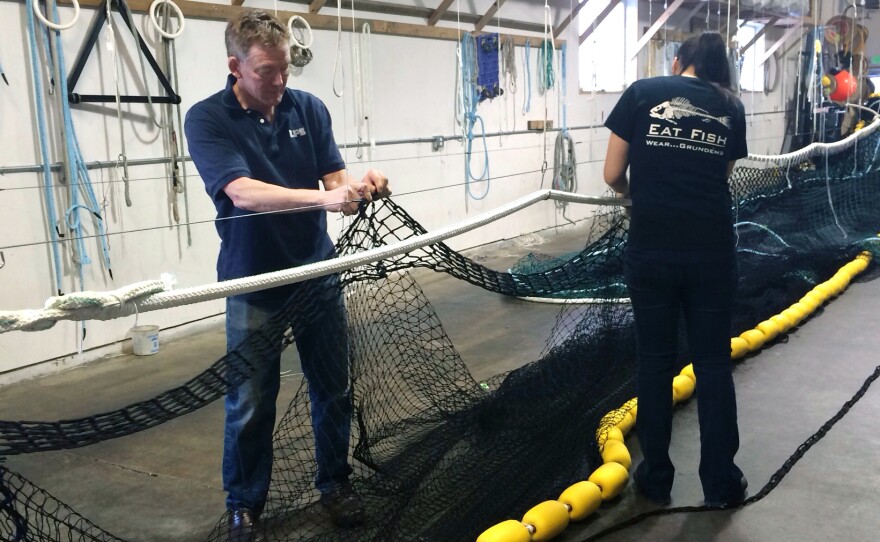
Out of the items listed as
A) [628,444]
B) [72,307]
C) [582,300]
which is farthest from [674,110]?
[582,300]

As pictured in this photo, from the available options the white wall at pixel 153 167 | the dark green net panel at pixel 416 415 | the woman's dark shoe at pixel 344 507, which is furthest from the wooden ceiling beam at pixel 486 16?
the woman's dark shoe at pixel 344 507

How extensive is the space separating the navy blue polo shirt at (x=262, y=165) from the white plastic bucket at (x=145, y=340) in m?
2.08

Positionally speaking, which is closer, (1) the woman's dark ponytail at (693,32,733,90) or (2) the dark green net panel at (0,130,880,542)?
(2) the dark green net panel at (0,130,880,542)

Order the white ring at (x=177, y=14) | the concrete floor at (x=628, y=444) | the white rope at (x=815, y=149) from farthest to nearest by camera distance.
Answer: the white rope at (x=815, y=149), the white ring at (x=177, y=14), the concrete floor at (x=628, y=444)

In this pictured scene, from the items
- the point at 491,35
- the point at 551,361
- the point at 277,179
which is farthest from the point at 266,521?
the point at 491,35

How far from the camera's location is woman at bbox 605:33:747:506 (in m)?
2.14

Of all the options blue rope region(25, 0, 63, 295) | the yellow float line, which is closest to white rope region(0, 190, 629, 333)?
the yellow float line

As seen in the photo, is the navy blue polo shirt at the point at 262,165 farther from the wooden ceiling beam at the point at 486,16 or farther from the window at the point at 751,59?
the window at the point at 751,59

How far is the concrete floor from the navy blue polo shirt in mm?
848

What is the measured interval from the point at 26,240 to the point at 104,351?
64 centimetres

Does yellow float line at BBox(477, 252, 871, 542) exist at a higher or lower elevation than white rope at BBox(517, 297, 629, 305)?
lower

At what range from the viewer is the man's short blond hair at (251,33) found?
1837mm

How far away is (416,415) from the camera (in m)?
2.76

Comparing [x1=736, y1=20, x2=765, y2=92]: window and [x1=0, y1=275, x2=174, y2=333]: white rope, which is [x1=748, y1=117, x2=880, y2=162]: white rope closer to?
[x1=736, y1=20, x2=765, y2=92]: window
